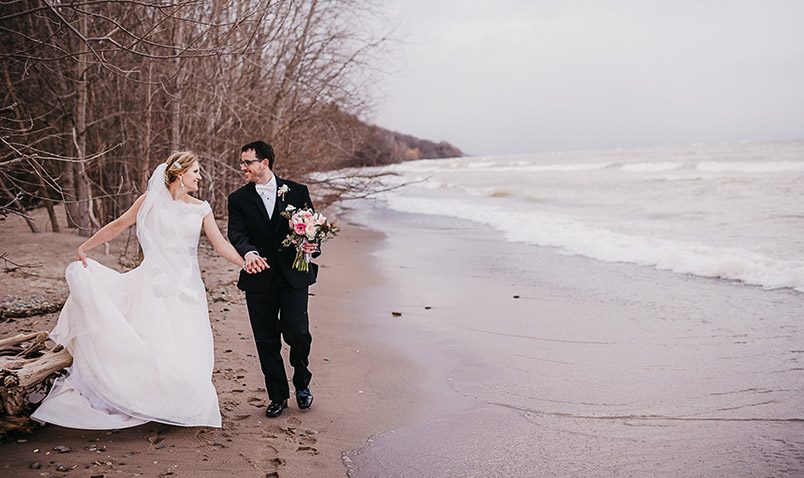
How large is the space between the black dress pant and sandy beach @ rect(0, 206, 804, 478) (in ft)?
0.97

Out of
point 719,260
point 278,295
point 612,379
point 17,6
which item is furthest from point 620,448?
point 17,6

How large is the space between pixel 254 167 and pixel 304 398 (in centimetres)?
184

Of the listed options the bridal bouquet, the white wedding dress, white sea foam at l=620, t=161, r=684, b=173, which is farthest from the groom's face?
white sea foam at l=620, t=161, r=684, b=173

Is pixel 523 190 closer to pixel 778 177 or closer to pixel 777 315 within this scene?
pixel 778 177

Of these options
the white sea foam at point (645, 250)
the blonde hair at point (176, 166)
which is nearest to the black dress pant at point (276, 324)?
the blonde hair at point (176, 166)

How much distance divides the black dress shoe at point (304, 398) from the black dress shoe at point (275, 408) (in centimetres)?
16

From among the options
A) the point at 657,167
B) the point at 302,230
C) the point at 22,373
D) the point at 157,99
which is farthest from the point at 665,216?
the point at 657,167

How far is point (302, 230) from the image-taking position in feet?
15.8

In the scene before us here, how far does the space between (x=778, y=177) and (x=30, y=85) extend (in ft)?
98.7

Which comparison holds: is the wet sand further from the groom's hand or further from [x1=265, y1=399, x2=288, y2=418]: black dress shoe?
the groom's hand

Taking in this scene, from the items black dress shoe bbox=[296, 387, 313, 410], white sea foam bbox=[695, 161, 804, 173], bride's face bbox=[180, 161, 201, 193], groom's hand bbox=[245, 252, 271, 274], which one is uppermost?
bride's face bbox=[180, 161, 201, 193]

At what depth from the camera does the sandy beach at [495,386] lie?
426cm

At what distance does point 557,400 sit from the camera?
557cm

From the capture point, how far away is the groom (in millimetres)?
5004
